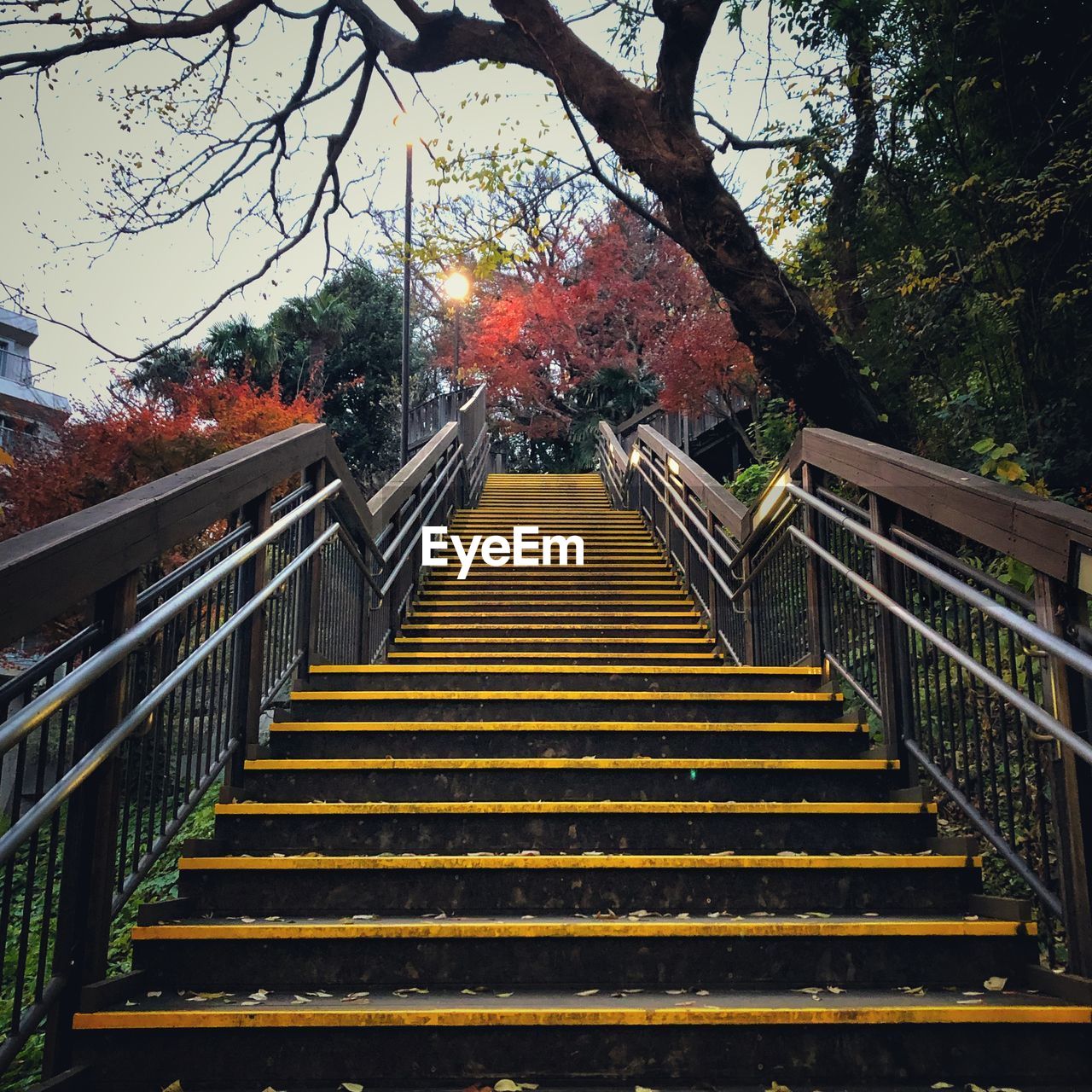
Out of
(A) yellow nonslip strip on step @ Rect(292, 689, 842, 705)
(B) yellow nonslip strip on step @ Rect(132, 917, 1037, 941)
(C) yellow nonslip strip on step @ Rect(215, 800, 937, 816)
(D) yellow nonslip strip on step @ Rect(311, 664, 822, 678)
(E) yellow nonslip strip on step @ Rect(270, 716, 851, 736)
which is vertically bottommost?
(B) yellow nonslip strip on step @ Rect(132, 917, 1037, 941)

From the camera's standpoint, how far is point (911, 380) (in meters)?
6.59

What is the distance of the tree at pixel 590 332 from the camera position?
2025 centimetres

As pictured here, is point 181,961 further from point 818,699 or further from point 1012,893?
point 1012,893

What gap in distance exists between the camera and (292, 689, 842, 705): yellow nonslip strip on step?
3426 millimetres

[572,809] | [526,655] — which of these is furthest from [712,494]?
[572,809]

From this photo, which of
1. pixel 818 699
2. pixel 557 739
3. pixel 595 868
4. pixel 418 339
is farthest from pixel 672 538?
pixel 418 339

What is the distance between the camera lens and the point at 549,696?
346 centimetres

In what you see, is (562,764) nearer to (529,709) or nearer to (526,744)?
(526,744)

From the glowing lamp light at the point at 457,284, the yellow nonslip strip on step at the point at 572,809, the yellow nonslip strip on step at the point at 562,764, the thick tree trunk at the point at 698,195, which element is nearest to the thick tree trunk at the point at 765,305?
the thick tree trunk at the point at 698,195

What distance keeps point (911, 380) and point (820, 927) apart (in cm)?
540

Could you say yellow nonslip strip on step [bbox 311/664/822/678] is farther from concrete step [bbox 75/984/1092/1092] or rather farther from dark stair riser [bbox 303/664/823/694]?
concrete step [bbox 75/984/1092/1092]

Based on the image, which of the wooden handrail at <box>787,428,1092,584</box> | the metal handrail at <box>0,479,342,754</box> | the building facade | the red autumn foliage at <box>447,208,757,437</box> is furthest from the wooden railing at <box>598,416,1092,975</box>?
the building facade

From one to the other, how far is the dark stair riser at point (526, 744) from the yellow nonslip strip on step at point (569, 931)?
1.01 metres

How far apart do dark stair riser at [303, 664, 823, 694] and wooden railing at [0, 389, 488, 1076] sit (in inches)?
11.1
